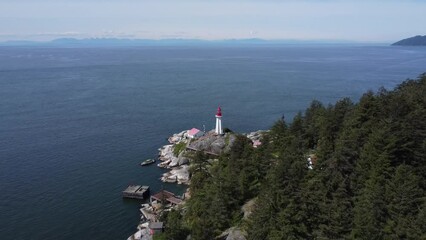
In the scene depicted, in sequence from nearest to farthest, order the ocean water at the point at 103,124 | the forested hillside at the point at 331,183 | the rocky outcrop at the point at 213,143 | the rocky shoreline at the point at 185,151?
the forested hillside at the point at 331,183 → the ocean water at the point at 103,124 → the rocky shoreline at the point at 185,151 → the rocky outcrop at the point at 213,143

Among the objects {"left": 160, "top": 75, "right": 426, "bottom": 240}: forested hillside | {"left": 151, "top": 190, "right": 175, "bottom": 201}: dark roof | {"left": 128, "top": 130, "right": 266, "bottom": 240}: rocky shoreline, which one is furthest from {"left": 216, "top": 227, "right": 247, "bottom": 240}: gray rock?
{"left": 151, "top": 190, "right": 175, "bottom": 201}: dark roof

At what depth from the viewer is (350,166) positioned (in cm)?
2900

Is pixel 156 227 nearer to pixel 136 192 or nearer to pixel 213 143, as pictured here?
pixel 136 192

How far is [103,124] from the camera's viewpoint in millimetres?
73812

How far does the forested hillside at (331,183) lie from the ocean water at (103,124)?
10388mm

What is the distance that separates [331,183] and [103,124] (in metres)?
55.1

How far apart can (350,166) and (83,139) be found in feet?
155

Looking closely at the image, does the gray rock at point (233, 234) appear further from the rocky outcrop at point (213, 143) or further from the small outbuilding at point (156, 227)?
the rocky outcrop at point (213, 143)

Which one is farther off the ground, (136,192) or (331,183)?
(331,183)

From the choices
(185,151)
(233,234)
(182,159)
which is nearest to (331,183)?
(233,234)

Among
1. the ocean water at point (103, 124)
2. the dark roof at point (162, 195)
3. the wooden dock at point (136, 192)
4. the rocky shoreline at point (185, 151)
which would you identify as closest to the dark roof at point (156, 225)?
the ocean water at point (103, 124)

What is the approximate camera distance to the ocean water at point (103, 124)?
4025cm

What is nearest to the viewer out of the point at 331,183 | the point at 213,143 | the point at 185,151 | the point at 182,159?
the point at 331,183

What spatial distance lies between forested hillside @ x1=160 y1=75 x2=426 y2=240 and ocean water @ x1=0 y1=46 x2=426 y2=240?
1039 centimetres
